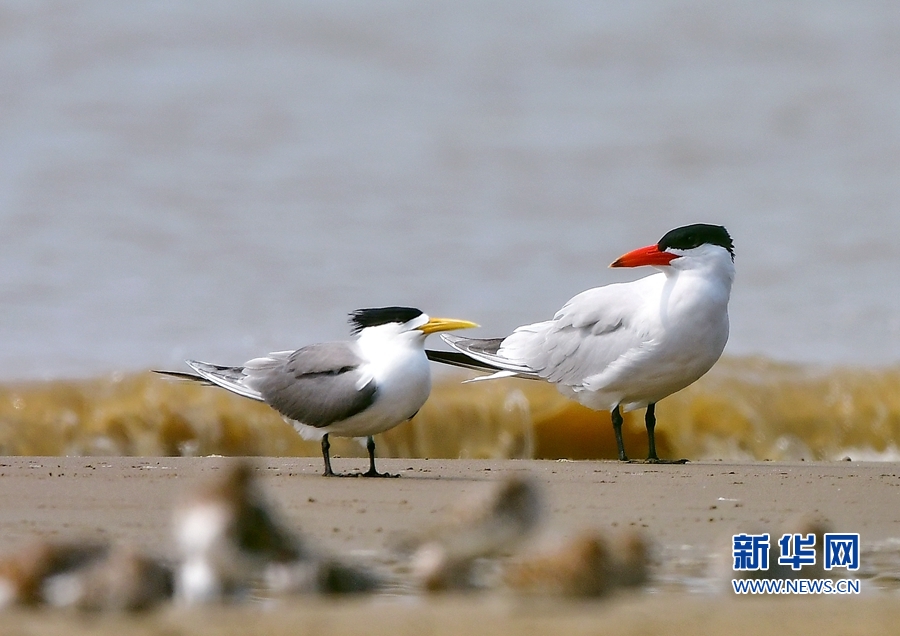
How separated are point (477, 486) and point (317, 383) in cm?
82

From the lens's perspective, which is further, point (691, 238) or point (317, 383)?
point (691, 238)

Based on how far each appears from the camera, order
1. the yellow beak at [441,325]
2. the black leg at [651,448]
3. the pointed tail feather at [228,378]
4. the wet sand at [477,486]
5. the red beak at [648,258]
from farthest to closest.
A: the red beak at [648,258] < the black leg at [651,448] < the pointed tail feather at [228,378] < the yellow beak at [441,325] < the wet sand at [477,486]

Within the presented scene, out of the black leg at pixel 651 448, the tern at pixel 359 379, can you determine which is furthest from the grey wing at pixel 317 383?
the black leg at pixel 651 448

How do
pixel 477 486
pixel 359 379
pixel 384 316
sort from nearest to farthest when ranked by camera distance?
pixel 477 486 → pixel 359 379 → pixel 384 316

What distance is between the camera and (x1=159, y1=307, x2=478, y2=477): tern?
5699 mm

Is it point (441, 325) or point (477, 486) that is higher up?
point (441, 325)

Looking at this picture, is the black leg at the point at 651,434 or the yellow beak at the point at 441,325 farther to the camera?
the black leg at the point at 651,434

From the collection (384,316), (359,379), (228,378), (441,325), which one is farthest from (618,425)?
(228,378)

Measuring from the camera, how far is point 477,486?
5512 millimetres

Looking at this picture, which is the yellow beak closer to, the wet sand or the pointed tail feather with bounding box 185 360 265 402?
the wet sand

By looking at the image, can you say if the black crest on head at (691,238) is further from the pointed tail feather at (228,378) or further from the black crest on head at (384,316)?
the pointed tail feather at (228,378)

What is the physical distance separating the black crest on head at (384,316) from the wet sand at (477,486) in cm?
64

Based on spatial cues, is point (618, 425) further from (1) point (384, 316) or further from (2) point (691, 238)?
(1) point (384, 316)

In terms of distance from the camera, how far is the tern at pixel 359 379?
5.70 m
